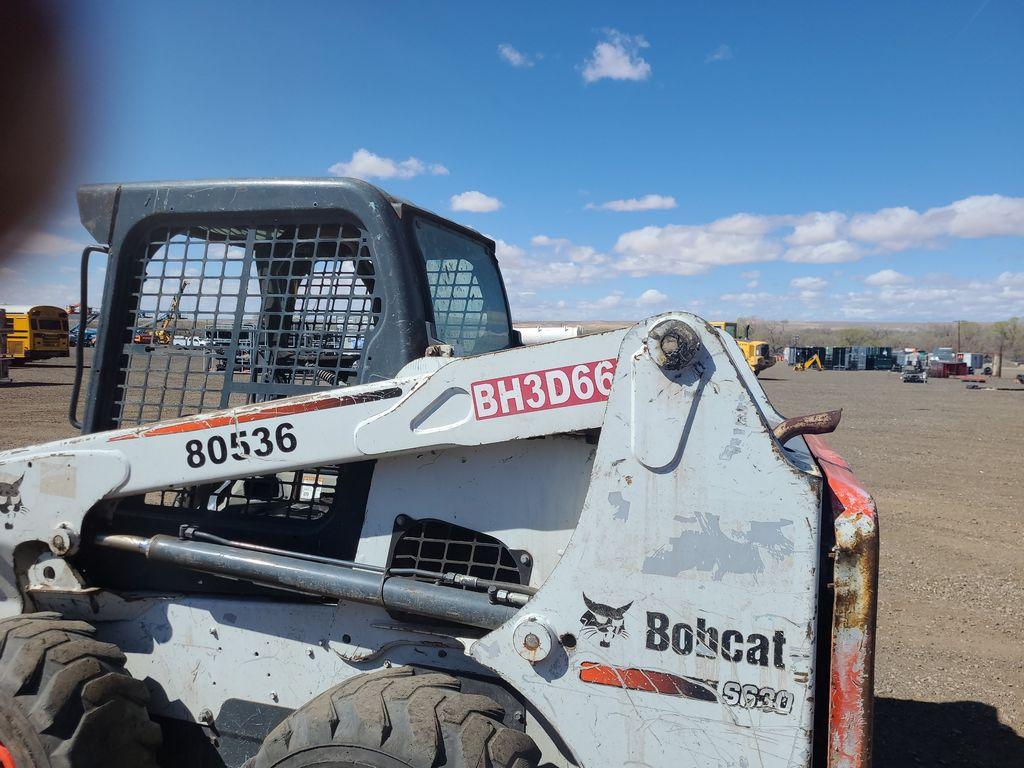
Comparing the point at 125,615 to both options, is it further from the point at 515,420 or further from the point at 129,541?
the point at 515,420

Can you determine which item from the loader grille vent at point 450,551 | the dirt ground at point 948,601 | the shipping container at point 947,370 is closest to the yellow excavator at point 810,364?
the shipping container at point 947,370

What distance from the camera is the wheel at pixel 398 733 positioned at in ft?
6.14

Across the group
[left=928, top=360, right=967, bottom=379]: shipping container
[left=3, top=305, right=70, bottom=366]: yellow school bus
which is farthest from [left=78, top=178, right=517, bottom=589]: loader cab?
[left=928, top=360, right=967, bottom=379]: shipping container

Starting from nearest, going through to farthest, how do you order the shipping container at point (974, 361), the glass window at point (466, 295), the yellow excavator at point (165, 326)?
1. the yellow excavator at point (165, 326)
2. the glass window at point (466, 295)
3. the shipping container at point (974, 361)

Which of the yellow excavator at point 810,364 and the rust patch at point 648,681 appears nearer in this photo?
the rust patch at point 648,681

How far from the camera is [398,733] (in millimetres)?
1892

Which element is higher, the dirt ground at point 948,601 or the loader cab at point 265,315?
the loader cab at point 265,315

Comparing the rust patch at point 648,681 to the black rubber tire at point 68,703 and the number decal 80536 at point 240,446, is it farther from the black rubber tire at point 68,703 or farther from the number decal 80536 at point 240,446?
the black rubber tire at point 68,703

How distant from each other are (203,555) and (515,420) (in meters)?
1.13

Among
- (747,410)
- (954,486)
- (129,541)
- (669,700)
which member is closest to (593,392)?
(747,410)

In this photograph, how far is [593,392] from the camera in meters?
2.02

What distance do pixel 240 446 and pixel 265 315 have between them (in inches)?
20.5

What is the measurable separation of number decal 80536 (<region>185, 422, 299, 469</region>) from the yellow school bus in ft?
111

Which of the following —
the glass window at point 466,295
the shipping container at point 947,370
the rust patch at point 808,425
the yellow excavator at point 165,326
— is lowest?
the rust patch at point 808,425
